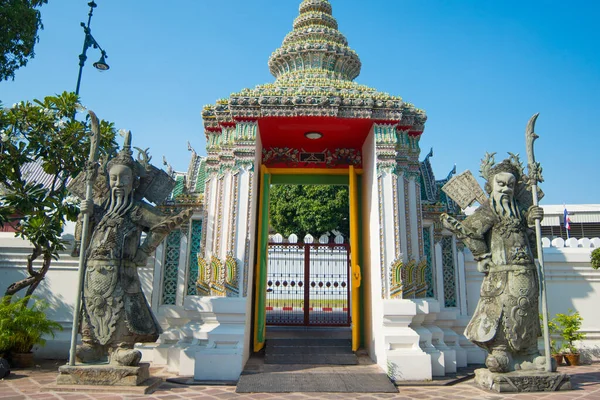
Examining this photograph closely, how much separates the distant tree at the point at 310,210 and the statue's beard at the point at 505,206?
14.8 m

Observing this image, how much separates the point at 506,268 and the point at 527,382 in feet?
4.70

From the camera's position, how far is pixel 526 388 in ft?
18.3

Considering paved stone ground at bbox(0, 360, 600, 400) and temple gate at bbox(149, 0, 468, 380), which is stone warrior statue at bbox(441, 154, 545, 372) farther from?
temple gate at bbox(149, 0, 468, 380)

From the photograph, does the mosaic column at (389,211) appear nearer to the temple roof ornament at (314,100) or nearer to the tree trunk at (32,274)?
the temple roof ornament at (314,100)

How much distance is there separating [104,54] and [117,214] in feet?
20.4

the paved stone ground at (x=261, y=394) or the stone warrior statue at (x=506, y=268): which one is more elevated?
the stone warrior statue at (x=506, y=268)

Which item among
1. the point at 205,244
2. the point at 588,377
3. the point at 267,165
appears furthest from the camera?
the point at 267,165

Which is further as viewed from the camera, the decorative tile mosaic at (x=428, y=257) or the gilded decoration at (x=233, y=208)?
the decorative tile mosaic at (x=428, y=257)

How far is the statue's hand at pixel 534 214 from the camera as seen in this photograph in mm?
5855

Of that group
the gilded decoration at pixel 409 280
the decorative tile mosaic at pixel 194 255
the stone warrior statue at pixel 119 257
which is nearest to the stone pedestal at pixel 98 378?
the stone warrior statue at pixel 119 257

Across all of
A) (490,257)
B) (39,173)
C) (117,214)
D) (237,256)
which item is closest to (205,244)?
(237,256)

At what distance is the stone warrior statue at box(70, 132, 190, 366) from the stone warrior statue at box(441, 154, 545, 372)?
13.7 ft

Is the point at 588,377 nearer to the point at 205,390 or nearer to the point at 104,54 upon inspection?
the point at 205,390

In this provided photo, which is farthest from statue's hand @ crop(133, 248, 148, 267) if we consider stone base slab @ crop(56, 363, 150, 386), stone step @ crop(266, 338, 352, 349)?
stone step @ crop(266, 338, 352, 349)
